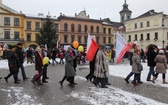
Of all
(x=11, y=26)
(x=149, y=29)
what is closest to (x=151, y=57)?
(x=149, y=29)

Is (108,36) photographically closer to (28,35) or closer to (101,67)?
(28,35)

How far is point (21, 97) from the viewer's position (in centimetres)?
768

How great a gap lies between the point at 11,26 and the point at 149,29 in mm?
33250

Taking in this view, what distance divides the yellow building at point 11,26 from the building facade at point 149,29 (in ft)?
94.0

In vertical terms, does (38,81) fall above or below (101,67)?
below

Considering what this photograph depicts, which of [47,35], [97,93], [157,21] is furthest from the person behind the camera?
[157,21]

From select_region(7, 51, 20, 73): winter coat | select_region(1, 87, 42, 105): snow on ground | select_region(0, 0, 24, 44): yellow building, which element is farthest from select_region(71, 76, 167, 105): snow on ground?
select_region(0, 0, 24, 44): yellow building

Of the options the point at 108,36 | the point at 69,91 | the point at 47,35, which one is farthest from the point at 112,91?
the point at 108,36

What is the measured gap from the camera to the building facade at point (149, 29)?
53.5m

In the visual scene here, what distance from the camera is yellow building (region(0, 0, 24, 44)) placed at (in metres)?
52.8

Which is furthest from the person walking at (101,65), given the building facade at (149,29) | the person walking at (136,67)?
the building facade at (149,29)

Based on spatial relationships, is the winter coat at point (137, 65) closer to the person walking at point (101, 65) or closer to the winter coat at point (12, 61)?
the person walking at point (101, 65)

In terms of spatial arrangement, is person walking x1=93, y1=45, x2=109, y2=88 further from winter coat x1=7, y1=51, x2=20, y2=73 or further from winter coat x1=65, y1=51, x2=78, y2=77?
winter coat x1=7, y1=51, x2=20, y2=73

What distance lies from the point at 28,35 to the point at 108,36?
23.6 metres
